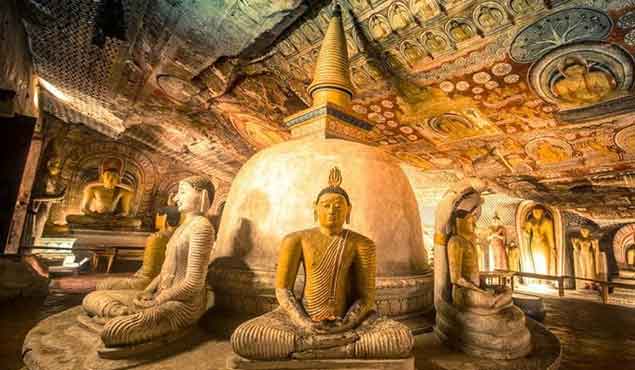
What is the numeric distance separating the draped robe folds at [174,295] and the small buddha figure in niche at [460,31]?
5077 mm

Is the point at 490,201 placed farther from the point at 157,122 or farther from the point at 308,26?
the point at 157,122

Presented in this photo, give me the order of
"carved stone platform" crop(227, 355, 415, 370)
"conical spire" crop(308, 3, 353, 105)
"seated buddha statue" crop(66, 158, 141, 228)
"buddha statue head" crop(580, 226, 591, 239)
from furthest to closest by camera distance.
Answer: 1. "seated buddha statue" crop(66, 158, 141, 228)
2. "buddha statue head" crop(580, 226, 591, 239)
3. "conical spire" crop(308, 3, 353, 105)
4. "carved stone platform" crop(227, 355, 415, 370)

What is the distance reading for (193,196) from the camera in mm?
→ 3096

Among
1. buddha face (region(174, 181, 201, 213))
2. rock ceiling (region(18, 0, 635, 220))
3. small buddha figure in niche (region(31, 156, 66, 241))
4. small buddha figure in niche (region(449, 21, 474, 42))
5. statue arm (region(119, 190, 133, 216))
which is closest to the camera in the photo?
buddha face (region(174, 181, 201, 213))

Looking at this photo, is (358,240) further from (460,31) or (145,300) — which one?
(460,31)

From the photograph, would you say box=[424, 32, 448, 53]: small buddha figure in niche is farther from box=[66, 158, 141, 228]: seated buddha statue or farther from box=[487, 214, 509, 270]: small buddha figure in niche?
box=[66, 158, 141, 228]: seated buddha statue

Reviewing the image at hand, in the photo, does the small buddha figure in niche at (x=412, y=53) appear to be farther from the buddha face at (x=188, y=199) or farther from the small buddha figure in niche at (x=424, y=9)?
the buddha face at (x=188, y=199)

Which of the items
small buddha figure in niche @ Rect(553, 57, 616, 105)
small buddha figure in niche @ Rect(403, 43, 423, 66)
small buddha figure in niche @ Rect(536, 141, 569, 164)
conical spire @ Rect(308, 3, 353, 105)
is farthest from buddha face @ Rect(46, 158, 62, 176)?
small buddha figure in niche @ Rect(536, 141, 569, 164)

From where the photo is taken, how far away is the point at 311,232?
2520 millimetres

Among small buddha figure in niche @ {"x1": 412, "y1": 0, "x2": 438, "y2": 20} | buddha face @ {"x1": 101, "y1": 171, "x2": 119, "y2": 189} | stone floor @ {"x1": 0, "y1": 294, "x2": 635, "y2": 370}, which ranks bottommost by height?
stone floor @ {"x1": 0, "y1": 294, "x2": 635, "y2": 370}

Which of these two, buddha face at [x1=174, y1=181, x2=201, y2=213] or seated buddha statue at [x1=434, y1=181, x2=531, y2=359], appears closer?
seated buddha statue at [x1=434, y1=181, x2=531, y2=359]

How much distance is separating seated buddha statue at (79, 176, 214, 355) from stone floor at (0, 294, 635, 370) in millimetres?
514

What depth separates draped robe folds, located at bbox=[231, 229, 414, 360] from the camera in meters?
2.08

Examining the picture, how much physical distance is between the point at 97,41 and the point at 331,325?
24.8 ft
